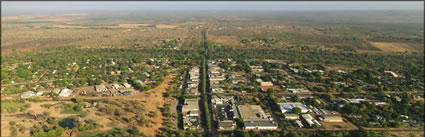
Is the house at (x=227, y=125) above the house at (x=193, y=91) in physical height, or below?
below

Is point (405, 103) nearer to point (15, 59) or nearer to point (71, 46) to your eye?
point (15, 59)

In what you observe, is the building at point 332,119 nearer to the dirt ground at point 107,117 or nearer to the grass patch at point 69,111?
the dirt ground at point 107,117

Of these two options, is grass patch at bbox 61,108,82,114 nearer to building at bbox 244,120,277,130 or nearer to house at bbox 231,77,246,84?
building at bbox 244,120,277,130

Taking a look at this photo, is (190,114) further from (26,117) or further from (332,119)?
(26,117)

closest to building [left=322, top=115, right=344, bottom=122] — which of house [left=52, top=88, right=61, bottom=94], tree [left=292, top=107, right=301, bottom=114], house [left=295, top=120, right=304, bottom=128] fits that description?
tree [left=292, top=107, right=301, bottom=114]

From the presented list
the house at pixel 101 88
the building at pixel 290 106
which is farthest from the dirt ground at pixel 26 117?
the building at pixel 290 106

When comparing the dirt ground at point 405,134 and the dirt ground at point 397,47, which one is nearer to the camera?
the dirt ground at point 405,134

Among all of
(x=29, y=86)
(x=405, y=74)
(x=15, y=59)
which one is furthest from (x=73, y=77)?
(x=405, y=74)
